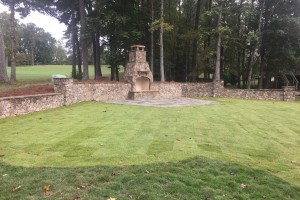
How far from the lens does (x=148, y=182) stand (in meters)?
5.24

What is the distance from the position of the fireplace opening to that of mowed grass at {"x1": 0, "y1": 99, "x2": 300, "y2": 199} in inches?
506

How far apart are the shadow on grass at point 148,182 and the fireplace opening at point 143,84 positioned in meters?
17.3

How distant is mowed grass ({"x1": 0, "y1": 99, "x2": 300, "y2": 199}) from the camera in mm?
5035

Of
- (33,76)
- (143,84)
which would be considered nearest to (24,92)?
(143,84)

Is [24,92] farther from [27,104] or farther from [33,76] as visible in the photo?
[33,76]

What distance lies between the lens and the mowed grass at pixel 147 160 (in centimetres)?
504

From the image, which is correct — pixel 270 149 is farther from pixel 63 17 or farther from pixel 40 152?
pixel 63 17

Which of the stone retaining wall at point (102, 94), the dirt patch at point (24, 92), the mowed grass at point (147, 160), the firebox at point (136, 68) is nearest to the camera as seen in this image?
the mowed grass at point (147, 160)

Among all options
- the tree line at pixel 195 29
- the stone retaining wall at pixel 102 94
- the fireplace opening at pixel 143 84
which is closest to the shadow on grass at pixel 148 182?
the stone retaining wall at pixel 102 94

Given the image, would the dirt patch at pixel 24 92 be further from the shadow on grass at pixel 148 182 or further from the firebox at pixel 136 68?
the shadow on grass at pixel 148 182

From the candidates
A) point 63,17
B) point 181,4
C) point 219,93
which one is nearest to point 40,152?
point 219,93

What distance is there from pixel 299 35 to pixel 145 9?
1468cm

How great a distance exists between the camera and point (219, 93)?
81.9 feet

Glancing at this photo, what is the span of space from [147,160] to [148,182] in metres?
1.01
